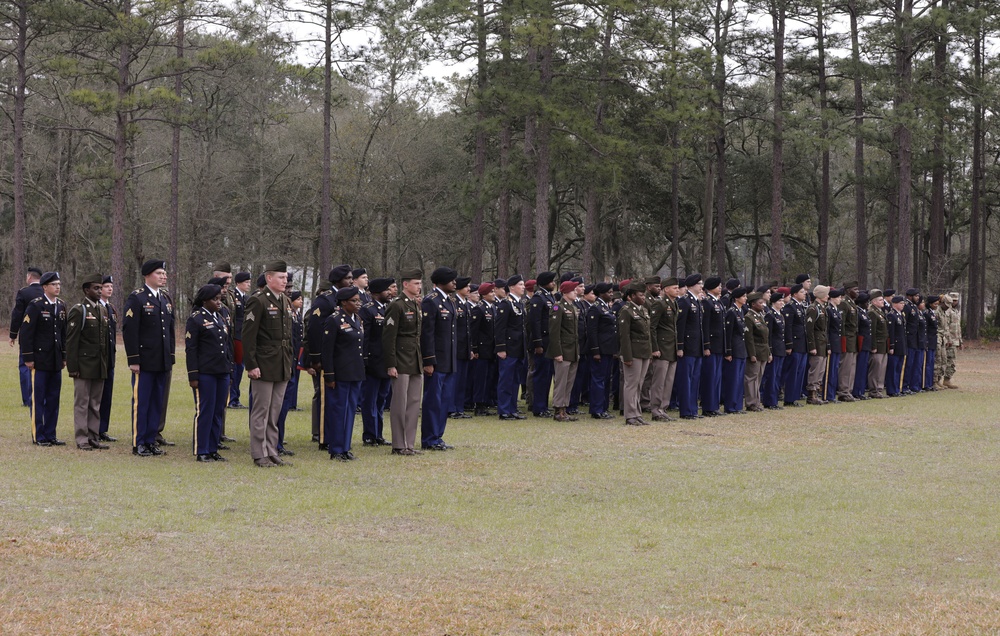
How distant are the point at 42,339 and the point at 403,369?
13.3ft

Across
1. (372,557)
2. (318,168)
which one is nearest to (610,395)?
(372,557)

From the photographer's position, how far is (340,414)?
34.9ft

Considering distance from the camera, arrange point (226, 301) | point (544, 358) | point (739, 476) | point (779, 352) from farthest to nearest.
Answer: point (779, 352)
point (544, 358)
point (226, 301)
point (739, 476)

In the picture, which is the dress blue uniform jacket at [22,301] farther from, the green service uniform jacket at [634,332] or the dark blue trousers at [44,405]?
the green service uniform jacket at [634,332]

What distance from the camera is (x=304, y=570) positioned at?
6332mm

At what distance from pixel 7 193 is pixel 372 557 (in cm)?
3945

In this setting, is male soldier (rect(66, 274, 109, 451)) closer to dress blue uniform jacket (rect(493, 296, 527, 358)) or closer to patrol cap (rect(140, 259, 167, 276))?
patrol cap (rect(140, 259, 167, 276))

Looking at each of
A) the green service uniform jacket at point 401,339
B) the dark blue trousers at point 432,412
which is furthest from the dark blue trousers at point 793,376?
the green service uniform jacket at point 401,339

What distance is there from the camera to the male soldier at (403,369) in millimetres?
10914

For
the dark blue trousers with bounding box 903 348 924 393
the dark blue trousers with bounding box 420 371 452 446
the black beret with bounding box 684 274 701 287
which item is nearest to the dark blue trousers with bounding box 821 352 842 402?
the dark blue trousers with bounding box 903 348 924 393

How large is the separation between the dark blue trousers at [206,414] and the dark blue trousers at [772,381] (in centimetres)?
962

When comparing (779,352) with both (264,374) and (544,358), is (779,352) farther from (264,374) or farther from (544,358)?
(264,374)

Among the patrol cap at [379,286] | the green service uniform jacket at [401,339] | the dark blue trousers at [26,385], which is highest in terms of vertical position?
the patrol cap at [379,286]

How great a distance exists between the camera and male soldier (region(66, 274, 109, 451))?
35.5ft
